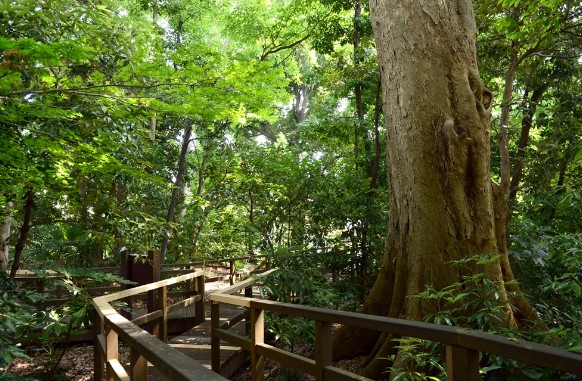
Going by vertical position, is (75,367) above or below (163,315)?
below

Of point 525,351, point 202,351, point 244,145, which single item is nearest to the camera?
point 525,351

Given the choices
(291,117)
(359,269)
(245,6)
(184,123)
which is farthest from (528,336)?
(291,117)

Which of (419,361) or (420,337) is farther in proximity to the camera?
(419,361)

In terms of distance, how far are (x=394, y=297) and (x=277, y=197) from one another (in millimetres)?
4218

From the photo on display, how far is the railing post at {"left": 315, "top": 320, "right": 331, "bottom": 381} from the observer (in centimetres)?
302

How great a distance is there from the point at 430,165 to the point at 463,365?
242 centimetres

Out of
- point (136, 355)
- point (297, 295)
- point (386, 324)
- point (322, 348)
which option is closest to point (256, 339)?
point (322, 348)

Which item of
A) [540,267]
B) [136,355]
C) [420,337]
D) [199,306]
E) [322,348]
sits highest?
[540,267]

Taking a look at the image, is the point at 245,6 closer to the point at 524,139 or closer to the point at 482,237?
the point at 524,139

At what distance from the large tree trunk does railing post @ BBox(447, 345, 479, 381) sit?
1.78 metres

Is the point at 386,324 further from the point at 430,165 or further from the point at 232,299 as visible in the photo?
the point at 232,299

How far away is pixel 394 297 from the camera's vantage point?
438cm

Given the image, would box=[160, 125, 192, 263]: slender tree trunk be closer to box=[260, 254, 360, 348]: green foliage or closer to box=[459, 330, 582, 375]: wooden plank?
box=[260, 254, 360, 348]: green foliage

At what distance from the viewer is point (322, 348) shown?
9.98ft
